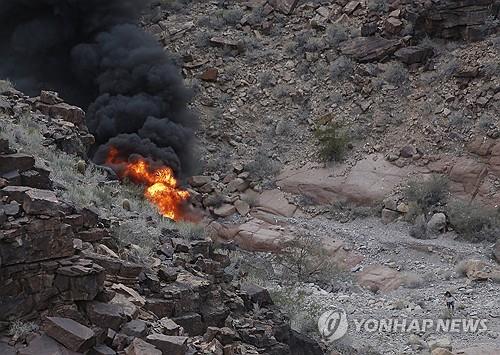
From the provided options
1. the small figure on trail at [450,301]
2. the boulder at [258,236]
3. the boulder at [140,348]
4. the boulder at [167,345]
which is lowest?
the boulder at [140,348]

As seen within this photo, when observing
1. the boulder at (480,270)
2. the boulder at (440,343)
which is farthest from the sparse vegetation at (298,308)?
the boulder at (480,270)

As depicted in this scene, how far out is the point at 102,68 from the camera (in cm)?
2273

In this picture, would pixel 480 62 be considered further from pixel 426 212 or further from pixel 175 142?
pixel 175 142

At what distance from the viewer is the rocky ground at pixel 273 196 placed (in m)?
7.22

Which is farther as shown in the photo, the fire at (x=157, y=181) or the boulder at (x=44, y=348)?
the fire at (x=157, y=181)

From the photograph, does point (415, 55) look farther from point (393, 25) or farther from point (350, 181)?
point (350, 181)

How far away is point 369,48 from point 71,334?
20614 mm

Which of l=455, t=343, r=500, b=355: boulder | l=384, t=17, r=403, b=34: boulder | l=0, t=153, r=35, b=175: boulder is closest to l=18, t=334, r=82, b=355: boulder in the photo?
l=0, t=153, r=35, b=175: boulder

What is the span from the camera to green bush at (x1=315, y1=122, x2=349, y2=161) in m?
22.4

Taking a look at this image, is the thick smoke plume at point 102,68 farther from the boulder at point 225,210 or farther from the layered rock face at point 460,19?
the layered rock face at point 460,19

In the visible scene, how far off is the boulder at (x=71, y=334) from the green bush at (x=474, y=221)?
1390 cm

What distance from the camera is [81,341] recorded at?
21.8 feet

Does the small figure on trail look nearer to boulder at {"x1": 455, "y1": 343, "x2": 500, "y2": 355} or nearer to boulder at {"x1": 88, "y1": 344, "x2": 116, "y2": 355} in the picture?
boulder at {"x1": 455, "y1": 343, "x2": 500, "y2": 355}

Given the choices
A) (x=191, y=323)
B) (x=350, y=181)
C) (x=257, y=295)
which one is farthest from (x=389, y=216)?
(x=191, y=323)
